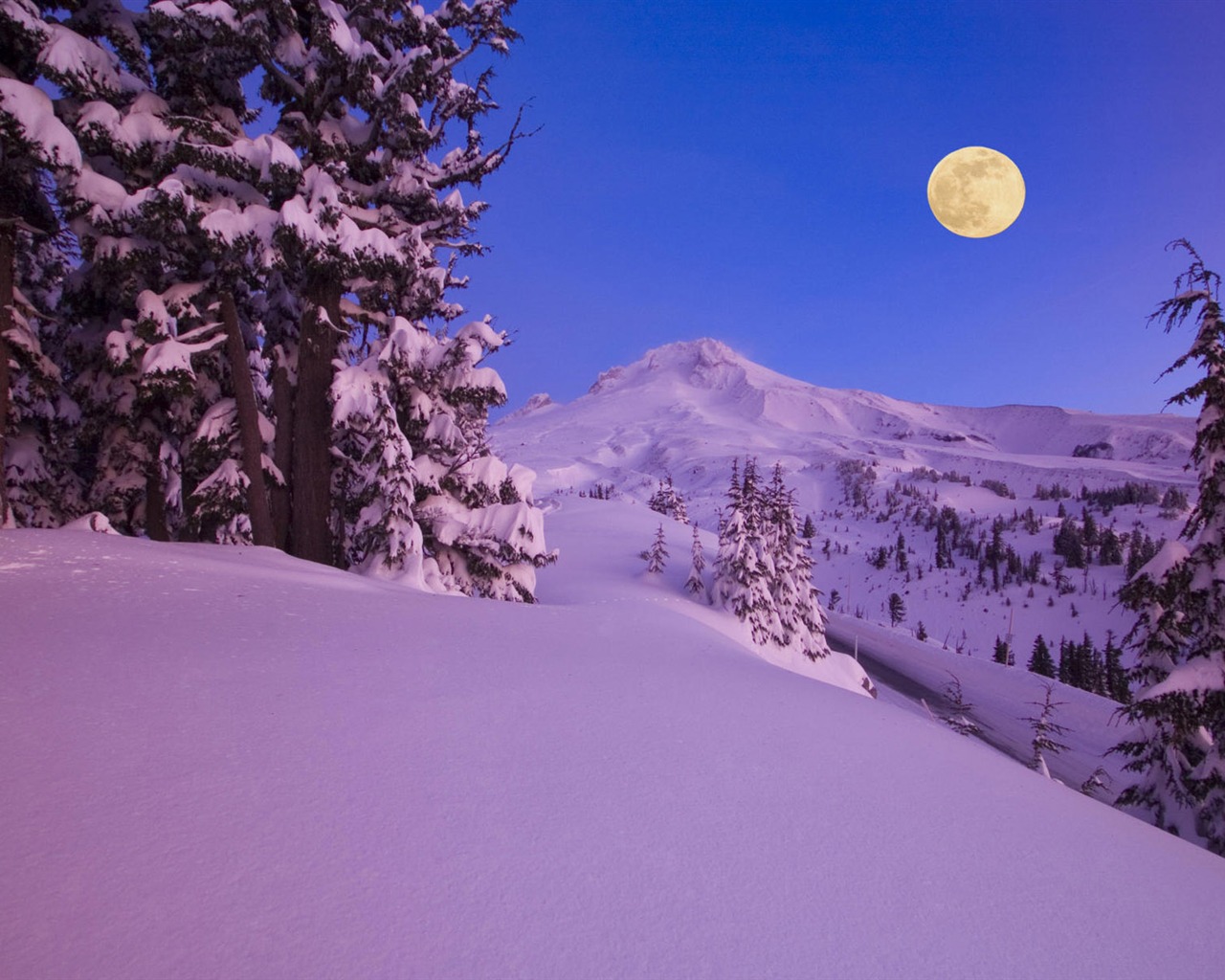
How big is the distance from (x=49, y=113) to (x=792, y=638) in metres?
35.7

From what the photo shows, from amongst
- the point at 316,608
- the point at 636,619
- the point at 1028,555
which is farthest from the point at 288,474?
the point at 1028,555

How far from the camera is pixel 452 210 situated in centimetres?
1148

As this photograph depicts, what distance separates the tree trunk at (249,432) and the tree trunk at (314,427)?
57 centimetres

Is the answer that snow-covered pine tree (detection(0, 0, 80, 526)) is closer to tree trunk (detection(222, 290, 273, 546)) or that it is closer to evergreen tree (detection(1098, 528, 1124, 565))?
tree trunk (detection(222, 290, 273, 546))

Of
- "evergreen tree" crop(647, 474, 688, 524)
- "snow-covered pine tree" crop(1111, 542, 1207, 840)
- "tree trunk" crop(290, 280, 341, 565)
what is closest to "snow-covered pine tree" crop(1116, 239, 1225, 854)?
"snow-covered pine tree" crop(1111, 542, 1207, 840)

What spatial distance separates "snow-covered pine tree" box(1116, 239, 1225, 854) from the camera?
419 inches

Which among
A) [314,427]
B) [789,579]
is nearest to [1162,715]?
[314,427]

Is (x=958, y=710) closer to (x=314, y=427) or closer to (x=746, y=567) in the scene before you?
(x=746, y=567)

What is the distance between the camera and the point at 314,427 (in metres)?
10.9

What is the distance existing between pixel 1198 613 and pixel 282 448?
55.6ft

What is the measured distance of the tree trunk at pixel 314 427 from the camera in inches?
426

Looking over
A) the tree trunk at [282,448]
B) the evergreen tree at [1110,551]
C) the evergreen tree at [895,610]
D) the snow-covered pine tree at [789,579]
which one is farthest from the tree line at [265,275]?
the evergreen tree at [1110,551]

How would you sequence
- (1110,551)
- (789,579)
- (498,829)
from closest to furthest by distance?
(498,829) → (789,579) → (1110,551)

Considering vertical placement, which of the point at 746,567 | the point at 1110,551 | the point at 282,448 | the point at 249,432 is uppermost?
the point at 249,432
